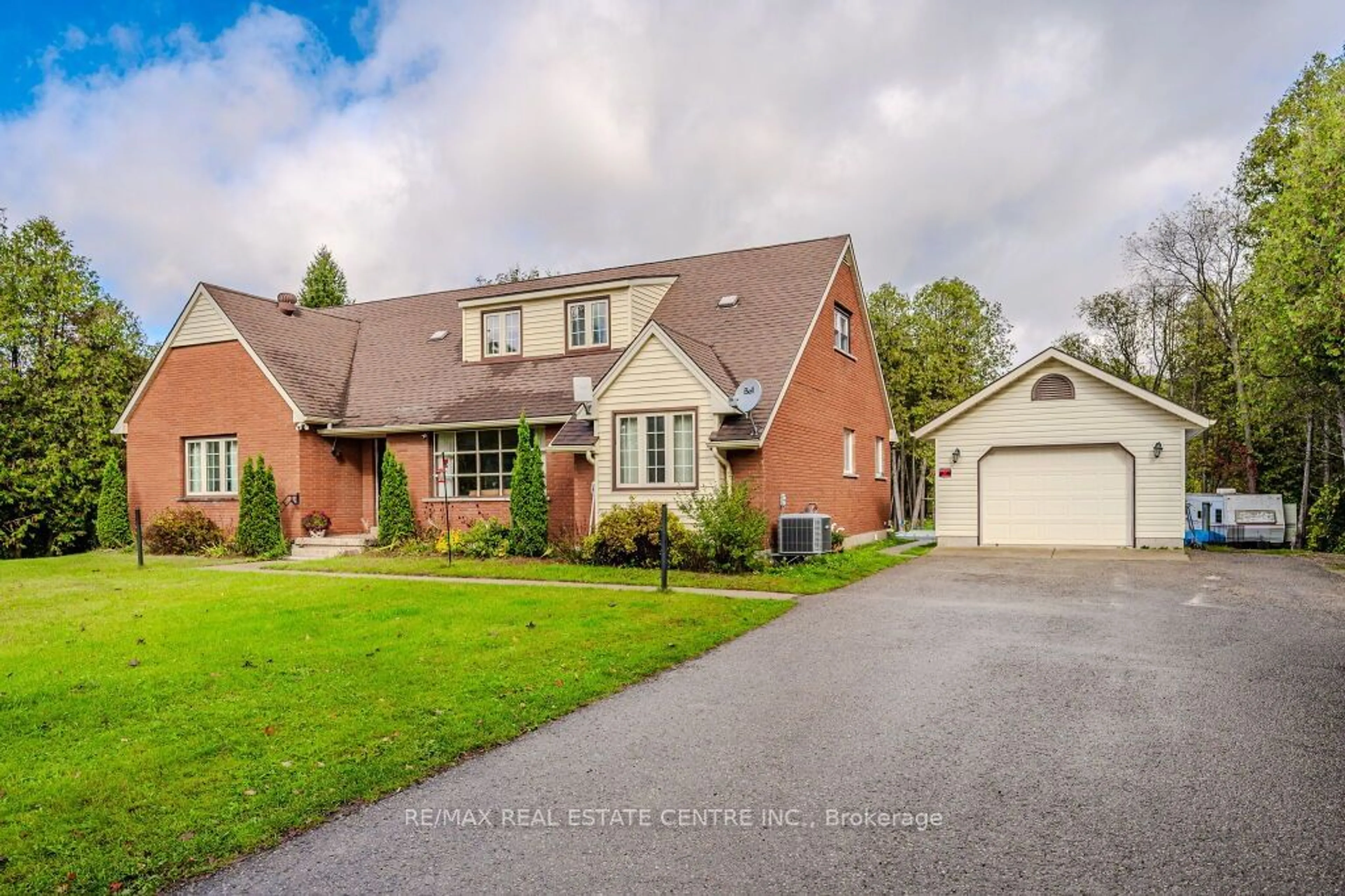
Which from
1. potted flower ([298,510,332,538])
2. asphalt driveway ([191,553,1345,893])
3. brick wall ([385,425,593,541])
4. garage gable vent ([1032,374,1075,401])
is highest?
garage gable vent ([1032,374,1075,401])

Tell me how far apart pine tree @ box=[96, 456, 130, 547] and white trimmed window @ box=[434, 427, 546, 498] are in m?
9.18

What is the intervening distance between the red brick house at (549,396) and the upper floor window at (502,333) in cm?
5

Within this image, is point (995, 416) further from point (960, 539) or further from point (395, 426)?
point (395, 426)

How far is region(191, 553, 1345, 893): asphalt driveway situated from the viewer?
3.68 meters

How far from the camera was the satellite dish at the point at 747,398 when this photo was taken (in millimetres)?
15062

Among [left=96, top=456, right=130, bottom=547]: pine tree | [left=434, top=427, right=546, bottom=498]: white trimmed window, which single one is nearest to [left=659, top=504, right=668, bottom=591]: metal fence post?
[left=434, top=427, right=546, bottom=498]: white trimmed window

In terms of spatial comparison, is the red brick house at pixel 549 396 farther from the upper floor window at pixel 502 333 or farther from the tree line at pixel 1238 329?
the tree line at pixel 1238 329

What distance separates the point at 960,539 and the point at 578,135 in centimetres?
1287

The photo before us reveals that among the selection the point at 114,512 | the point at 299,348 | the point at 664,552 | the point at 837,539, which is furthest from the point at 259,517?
the point at 837,539

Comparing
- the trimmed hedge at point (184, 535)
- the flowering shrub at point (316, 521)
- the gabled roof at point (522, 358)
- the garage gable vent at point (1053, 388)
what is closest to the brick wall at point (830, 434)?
the gabled roof at point (522, 358)

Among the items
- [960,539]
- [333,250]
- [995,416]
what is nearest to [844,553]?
[960,539]

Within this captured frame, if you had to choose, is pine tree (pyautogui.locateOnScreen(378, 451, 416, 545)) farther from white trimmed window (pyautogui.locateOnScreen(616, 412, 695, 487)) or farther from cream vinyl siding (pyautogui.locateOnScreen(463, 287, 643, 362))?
white trimmed window (pyautogui.locateOnScreen(616, 412, 695, 487))

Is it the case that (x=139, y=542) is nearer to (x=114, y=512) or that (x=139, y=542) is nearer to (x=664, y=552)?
(x=114, y=512)

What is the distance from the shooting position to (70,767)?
5.00 metres
